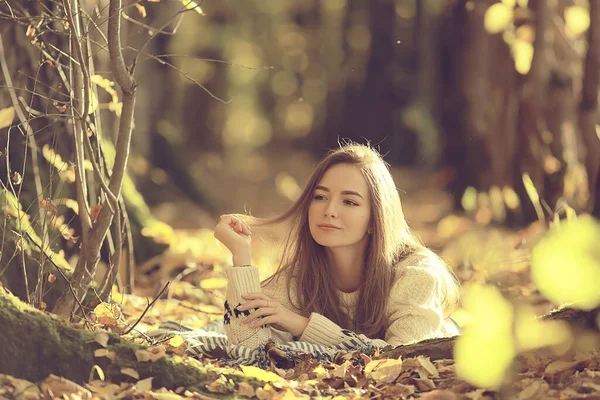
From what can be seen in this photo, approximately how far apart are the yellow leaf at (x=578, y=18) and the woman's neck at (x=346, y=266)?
129 inches

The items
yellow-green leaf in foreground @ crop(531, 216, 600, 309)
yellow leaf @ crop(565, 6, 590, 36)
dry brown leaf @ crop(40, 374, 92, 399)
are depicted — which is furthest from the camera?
yellow leaf @ crop(565, 6, 590, 36)

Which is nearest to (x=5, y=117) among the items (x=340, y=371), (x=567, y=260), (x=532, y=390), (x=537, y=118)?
(x=340, y=371)

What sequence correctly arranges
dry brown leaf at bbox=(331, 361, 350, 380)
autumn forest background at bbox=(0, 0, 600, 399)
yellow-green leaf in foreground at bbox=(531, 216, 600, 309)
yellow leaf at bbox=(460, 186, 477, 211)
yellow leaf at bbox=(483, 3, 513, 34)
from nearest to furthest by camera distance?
autumn forest background at bbox=(0, 0, 600, 399) < dry brown leaf at bbox=(331, 361, 350, 380) < yellow-green leaf in foreground at bbox=(531, 216, 600, 309) < yellow leaf at bbox=(483, 3, 513, 34) < yellow leaf at bbox=(460, 186, 477, 211)

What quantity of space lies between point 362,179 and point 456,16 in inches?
278

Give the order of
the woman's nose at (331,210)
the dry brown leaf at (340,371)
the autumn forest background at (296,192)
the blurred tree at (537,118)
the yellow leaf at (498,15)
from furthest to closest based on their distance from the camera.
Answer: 1. the blurred tree at (537,118)
2. the yellow leaf at (498,15)
3. the woman's nose at (331,210)
4. the dry brown leaf at (340,371)
5. the autumn forest background at (296,192)

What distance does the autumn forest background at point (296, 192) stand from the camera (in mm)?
2762

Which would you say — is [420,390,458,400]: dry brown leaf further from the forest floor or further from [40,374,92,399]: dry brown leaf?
[40,374,92,399]: dry brown leaf

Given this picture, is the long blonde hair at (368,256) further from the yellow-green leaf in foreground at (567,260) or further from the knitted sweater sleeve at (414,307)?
the yellow-green leaf in foreground at (567,260)

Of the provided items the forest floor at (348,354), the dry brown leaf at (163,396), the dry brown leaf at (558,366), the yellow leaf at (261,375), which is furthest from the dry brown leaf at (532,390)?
the dry brown leaf at (163,396)

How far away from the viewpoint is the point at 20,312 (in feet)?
8.85

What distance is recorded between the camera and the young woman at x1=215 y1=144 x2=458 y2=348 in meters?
3.64

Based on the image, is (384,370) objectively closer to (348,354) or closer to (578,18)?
(348,354)

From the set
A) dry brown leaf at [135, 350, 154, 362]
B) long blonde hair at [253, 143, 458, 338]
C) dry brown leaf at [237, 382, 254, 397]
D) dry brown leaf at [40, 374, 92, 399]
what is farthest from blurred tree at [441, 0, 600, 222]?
dry brown leaf at [40, 374, 92, 399]

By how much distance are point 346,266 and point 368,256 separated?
0.44 feet
